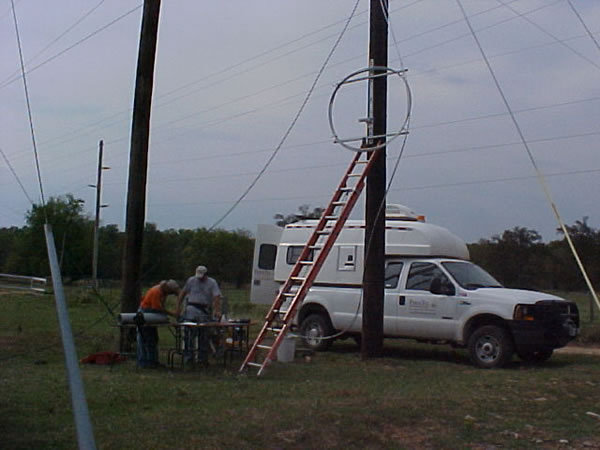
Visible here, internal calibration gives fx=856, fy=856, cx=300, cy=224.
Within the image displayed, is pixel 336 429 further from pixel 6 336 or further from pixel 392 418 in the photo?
pixel 6 336

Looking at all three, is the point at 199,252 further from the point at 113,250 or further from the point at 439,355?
the point at 439,355

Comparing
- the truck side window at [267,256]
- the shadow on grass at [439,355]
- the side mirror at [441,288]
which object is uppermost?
the truck side window at [267,256]

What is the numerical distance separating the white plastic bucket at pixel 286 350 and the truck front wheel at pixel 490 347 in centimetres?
293

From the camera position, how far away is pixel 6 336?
17.5 m

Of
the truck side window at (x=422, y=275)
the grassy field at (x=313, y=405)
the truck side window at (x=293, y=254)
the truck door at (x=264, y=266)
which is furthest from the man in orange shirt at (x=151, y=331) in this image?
the truck door at (x=264, y=266)

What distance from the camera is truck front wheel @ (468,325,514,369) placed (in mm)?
13688

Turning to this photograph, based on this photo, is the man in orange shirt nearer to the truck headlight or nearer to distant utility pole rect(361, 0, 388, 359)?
distant utility pole rect(361, 0, 388, 359)

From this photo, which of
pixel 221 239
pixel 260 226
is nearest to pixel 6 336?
pixel 260 226

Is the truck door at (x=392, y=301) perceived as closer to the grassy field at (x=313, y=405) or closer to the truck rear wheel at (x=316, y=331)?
the grassy field at (x=313, y=405)

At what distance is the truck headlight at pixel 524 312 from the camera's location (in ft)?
44.5

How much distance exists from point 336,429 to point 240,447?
3.19ft

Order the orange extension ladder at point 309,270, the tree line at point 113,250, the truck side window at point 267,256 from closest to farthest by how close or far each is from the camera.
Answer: the orange extension ladder at point 309,270 → the truck side window at point 267,256 → the tree line at point 113,250

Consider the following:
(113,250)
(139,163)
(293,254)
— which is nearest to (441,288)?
(293,254)

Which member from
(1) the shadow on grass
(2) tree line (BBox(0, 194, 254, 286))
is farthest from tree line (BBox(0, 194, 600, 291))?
(1) the shadow on grass
